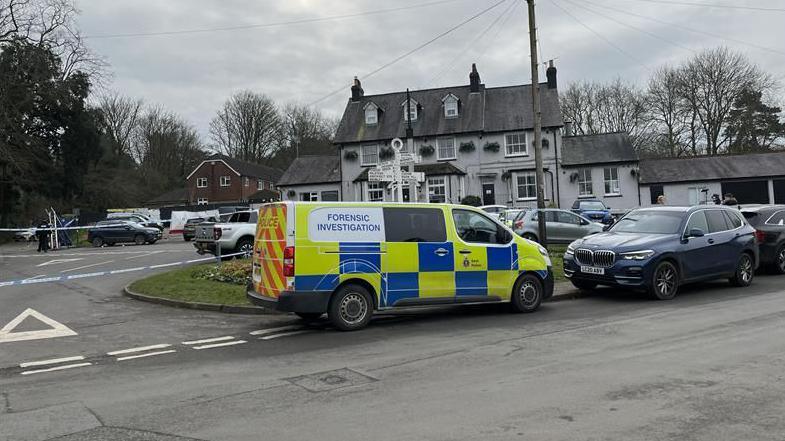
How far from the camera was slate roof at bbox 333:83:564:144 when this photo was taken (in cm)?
4091

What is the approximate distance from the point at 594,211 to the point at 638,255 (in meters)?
20.8

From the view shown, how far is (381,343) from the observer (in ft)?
25.9

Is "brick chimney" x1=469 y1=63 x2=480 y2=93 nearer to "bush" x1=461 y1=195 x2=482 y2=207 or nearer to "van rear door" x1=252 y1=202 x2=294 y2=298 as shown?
"bush" x1=461 y1=195 x2=482 y2=207

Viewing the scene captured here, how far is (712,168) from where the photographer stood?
41344 millimetres

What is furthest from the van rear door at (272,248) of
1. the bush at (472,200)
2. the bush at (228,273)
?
the bush at (472,200)

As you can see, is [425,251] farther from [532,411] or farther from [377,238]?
[532,411]

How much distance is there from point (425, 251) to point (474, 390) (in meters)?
3.87

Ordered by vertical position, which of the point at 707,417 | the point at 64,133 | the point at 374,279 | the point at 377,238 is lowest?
the point at 707,417

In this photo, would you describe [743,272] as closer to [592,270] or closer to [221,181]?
[592,270]

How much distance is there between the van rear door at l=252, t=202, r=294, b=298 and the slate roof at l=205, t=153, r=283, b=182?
64149 millimetres

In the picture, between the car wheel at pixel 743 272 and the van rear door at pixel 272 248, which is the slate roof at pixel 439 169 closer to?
the car wheel at pixel 743 272

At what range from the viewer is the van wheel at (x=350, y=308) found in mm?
8594

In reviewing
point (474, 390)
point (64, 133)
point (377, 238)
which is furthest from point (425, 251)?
point (64, 133)

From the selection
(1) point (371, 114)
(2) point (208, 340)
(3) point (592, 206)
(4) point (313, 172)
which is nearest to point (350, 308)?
(2) point (208, 340)
